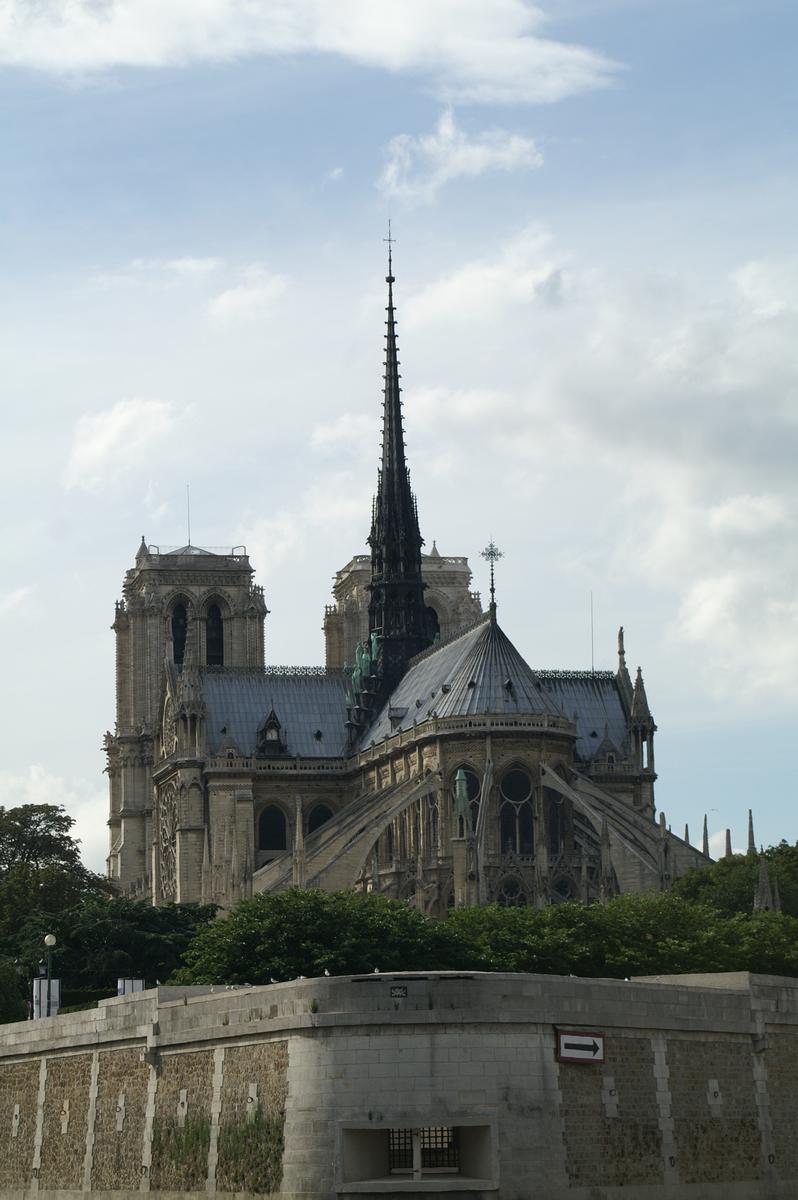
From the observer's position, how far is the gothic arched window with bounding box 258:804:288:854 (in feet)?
480

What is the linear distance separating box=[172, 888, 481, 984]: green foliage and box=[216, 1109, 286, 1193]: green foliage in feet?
93.0

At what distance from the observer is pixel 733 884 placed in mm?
120125

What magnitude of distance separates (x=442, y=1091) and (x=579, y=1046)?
357cm

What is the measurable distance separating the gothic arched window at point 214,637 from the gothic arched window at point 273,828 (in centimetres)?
2731

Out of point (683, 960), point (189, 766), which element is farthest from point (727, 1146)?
point (189, 766)

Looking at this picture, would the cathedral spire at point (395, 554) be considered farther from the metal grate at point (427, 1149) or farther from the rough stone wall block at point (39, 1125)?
the metal grate at point (427, 1149)

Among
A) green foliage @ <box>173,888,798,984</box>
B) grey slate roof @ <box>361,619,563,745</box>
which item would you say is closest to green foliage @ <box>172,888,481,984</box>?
green foliage @ <box>173,888,798,984</box>

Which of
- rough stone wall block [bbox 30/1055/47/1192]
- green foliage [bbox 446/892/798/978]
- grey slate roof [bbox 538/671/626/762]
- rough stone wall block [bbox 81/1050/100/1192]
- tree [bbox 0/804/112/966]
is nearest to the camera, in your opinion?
rough stone wall block [bbox 81/1050/100/1192]

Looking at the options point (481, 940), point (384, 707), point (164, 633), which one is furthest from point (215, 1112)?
point (164, 633)

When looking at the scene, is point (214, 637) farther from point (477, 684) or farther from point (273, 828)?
point (477, 684)

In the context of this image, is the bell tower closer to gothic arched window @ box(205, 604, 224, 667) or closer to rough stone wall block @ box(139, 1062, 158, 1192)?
gothic arched window @ box(205, 604, 224, 667)

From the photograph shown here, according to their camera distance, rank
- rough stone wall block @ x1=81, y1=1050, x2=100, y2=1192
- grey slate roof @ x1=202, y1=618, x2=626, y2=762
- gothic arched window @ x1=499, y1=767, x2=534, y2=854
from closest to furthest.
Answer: rough stone wall block @ x1=81, y1=1050, x2=100, y2=1192 → gothic arched window @ x1=499, y1=767, x2=534, y2=854 → grey slate roof @ x1=202, y1=618, x2=626, y2=762

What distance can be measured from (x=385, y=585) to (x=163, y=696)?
15561 millimetres

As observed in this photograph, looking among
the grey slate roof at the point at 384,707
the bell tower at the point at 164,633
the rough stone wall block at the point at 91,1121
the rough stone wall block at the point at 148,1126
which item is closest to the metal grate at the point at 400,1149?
the rough stone wall block at the point at 148,1126
